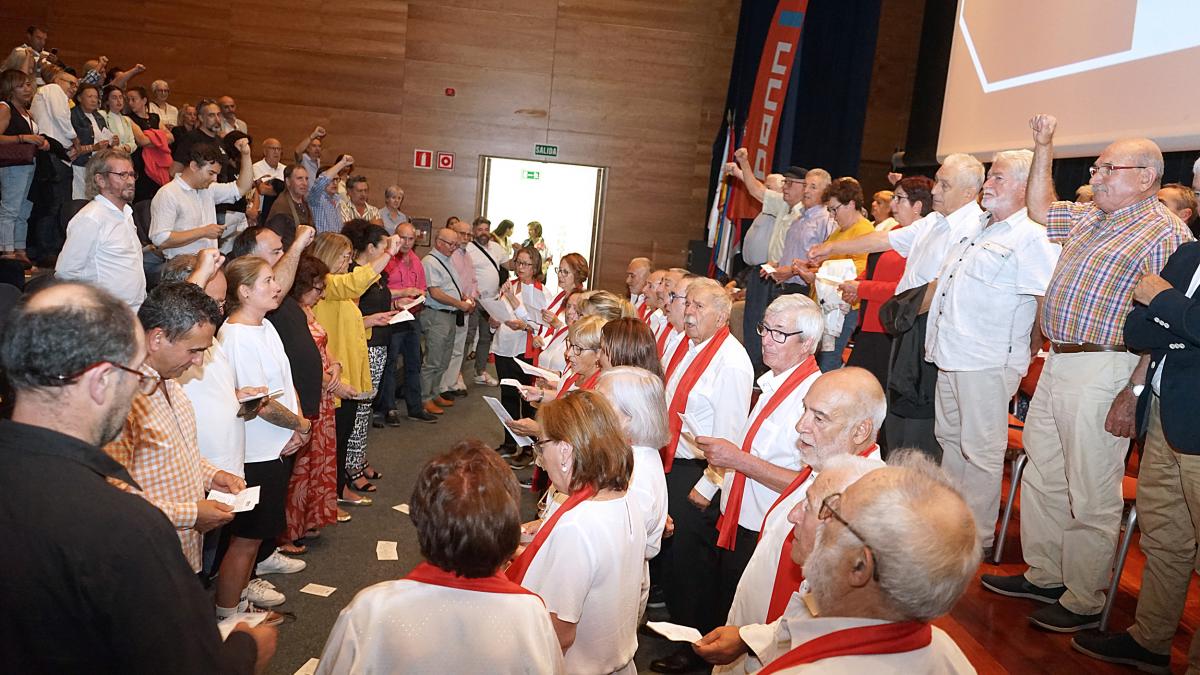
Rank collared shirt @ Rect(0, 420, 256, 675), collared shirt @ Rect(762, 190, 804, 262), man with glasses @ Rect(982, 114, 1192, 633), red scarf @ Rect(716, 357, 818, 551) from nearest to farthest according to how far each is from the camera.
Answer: collared shirt @ Rect(0, 420, 256, 675) < red scarf @ Rect(716, 357, 818, 551) < man with glasses @ Rect(982, 114, 1192, 633) < collared shirt @ Rect(762, 190, 804, 262)

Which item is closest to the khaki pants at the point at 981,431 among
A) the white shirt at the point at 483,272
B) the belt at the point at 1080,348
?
the belt at the point at 1080,348

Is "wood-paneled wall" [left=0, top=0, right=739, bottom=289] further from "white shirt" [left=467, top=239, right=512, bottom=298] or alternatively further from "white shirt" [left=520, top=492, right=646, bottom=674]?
"white shirt" [left=520, top=492, right=646, bottom=674]

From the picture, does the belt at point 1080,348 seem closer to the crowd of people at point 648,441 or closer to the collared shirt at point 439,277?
the crowd of people at point 648,441

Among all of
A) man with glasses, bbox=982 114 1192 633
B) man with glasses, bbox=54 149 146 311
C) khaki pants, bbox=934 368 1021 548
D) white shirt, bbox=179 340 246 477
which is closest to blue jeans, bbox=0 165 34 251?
man with glasses, bbox=54 149 146 311

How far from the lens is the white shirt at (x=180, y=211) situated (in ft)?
18.6

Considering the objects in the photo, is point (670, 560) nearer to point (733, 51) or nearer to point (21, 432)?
point (21, 432)

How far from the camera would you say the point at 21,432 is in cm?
139

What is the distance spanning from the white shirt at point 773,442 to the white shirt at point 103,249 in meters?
3.31

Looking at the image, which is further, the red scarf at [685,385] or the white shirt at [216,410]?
the red scarf at [685,385]

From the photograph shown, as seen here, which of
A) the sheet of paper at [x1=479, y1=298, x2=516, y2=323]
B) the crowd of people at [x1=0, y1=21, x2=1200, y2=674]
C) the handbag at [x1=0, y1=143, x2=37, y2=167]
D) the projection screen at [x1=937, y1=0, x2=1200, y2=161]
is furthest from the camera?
the sheet of paper at [x1=479, y1=298, x2=516, y2=323]

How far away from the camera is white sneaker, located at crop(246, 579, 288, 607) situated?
385 cm

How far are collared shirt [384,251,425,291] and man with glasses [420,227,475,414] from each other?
35cm

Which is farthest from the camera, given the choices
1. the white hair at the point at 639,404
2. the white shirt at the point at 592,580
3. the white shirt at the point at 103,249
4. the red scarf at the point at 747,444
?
the white shirt at the point at 103,249

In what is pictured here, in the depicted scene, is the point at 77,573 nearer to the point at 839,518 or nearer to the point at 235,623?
the point at 235,623
